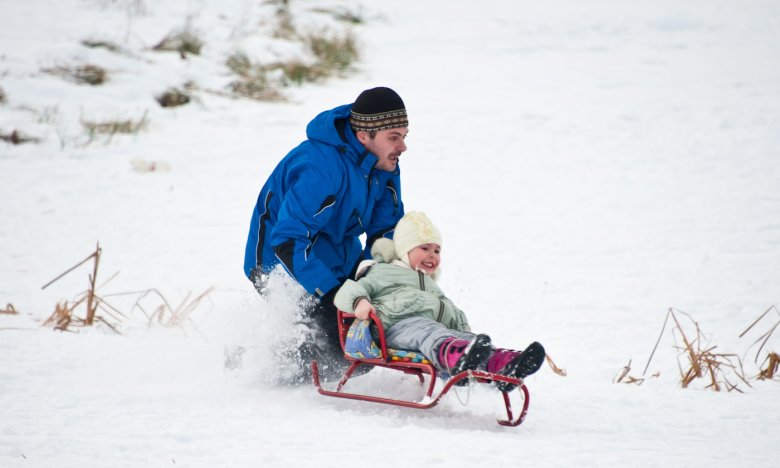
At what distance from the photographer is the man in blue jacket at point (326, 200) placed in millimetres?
3461

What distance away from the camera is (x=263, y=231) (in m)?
3.73

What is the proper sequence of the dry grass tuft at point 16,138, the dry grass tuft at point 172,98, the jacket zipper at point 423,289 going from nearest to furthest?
the jacket zipper at point 423,289 < the dry grass tuft at point 16,138 < the dry grass tuft at point 172,98

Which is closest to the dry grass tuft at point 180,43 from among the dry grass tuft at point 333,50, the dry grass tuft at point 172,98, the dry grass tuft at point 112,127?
the dry grass tuft at point 172,98

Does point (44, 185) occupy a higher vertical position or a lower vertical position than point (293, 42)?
lower

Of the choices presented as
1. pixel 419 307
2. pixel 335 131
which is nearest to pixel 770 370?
pixel 419 307

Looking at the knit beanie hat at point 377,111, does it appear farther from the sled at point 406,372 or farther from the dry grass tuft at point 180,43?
the dry grass tuft at point 180,43

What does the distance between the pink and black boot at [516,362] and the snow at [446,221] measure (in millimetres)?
239

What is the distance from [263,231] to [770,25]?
1073 centimetres

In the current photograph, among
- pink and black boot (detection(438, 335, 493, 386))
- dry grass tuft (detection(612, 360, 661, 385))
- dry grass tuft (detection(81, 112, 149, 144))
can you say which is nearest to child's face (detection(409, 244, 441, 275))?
pink and black boot (detection(438, 335, 493, 386))

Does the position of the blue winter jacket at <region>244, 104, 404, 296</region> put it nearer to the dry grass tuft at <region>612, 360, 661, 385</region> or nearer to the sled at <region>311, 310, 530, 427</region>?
the sled at <region>311, 310, 530, 427</region>

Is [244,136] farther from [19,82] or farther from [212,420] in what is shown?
[212,420]

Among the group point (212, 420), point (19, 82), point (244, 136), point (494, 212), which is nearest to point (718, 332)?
point (494, 212)

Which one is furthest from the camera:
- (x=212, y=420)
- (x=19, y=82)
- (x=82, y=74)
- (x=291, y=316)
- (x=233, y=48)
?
(x=233, y=48)

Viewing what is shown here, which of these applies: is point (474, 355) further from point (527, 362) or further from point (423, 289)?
point (423, 289)
